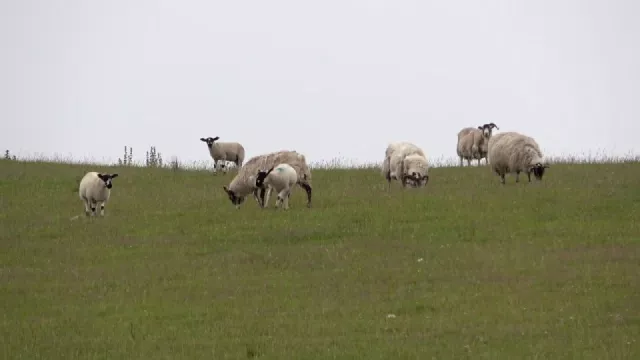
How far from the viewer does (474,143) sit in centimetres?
3634

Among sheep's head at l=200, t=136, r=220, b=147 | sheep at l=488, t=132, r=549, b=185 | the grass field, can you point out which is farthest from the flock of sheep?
sheep's head at l=200, t=136, r=220, b=147

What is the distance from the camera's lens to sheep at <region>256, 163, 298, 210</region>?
2425 centimetres

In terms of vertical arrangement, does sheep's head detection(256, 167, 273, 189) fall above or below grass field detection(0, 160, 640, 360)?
above

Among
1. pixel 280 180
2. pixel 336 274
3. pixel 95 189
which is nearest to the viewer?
pixel 336 274

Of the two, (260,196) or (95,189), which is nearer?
(95,189)

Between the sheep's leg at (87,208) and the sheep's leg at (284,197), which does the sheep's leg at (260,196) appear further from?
the sheep's leg at (87,208)

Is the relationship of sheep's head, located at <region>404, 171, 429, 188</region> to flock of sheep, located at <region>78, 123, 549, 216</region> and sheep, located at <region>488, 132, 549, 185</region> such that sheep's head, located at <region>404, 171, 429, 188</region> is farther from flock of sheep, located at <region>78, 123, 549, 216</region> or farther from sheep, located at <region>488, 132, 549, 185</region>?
sheep, located at <region>488, 132, 549, 185</region>

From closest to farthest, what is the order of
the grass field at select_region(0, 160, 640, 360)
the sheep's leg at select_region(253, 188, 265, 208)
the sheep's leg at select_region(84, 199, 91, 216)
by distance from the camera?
the grass field at select_region(0, 160, 640, 360), the sheep's leg at select_region(84, 199, 91, 216), the sheep's leg at select_region(253, 188, 265, 208)

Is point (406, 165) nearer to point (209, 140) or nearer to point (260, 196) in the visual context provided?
point (260, 196)

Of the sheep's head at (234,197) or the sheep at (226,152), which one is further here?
the sheep at (226,152)

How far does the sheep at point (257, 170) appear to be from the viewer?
25.5 metres

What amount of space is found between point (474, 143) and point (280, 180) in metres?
13.4

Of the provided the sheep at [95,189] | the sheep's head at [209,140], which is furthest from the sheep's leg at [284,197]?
the sheep's head at [209,140]

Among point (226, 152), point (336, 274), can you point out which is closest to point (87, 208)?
point (336, 274)
